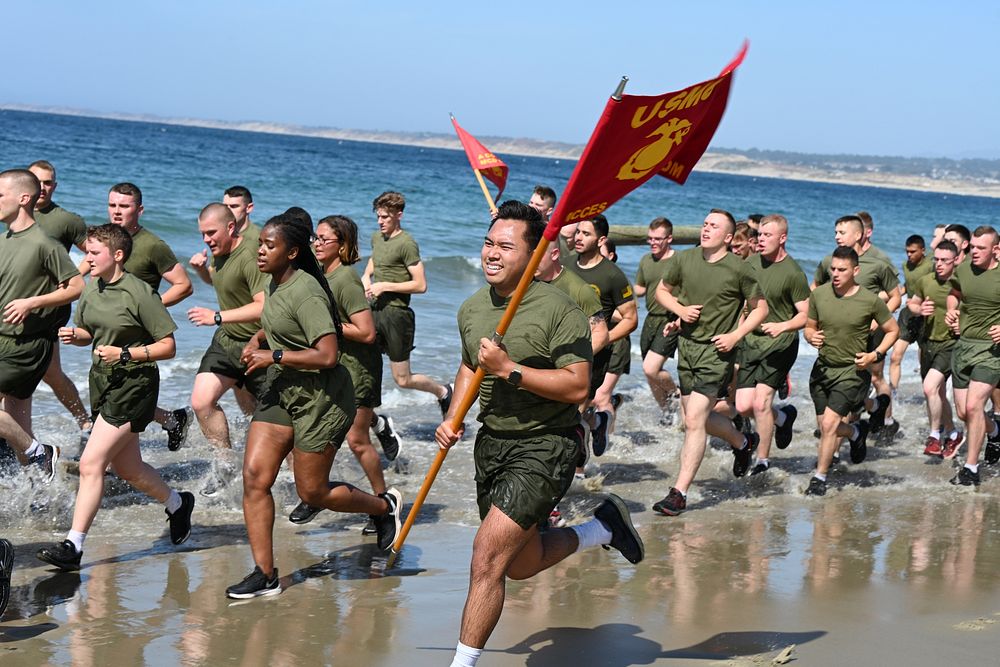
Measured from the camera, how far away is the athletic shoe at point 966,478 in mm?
9578

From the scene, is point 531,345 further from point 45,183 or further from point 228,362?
point 45,183

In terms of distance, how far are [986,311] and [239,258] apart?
18.5 feet

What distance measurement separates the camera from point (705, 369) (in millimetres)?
8641

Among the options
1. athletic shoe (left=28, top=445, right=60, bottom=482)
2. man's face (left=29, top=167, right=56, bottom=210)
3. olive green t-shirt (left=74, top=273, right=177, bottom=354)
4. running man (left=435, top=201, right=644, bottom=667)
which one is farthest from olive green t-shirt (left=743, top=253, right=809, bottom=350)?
man's face (left=29, top=167, right=56, bottom=210)

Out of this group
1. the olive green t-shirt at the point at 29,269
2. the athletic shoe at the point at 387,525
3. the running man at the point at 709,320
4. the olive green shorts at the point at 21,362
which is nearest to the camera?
the athletic shoe at the point at 387,525

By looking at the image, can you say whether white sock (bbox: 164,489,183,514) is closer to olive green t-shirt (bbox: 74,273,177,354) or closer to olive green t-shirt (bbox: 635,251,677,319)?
olive green t-shirt (bbox: 74,273,177,354)

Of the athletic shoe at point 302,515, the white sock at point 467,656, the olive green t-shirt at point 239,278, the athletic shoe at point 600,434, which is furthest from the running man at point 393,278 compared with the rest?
the white sock at point 467,656

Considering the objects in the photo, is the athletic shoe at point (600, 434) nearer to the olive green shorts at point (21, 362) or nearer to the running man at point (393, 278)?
the running man at point (393, 278)

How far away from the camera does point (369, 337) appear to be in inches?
286

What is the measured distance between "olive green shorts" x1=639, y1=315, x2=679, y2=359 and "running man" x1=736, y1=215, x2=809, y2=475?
2.80 feet

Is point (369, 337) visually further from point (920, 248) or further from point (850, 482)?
point (920, 248)

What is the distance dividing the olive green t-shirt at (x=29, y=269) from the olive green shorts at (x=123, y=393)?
3.56 ft

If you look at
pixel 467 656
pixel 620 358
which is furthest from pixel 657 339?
pixel 467 656

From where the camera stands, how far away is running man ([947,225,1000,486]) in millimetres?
9602
